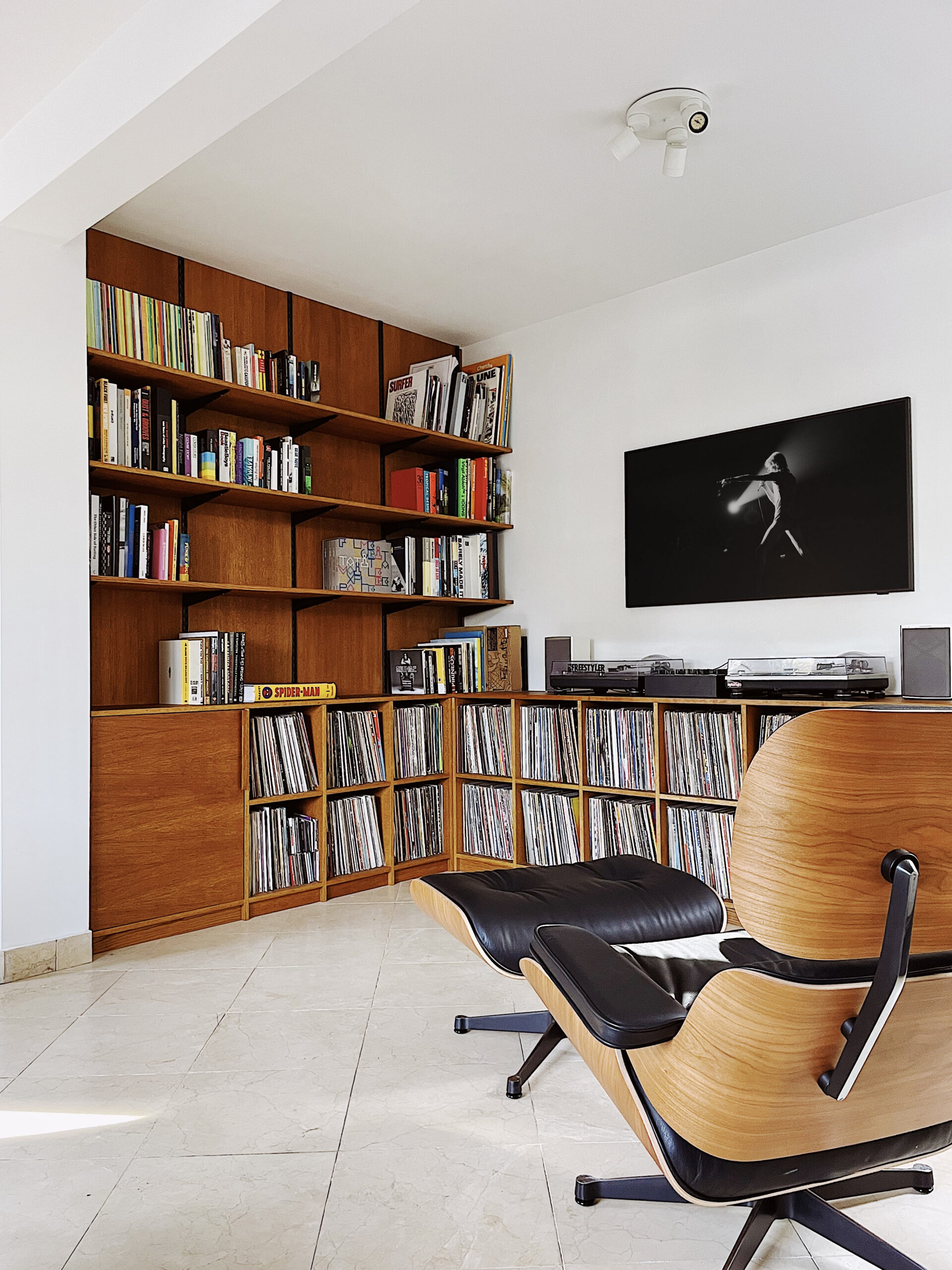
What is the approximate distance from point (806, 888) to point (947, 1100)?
0.65 meters

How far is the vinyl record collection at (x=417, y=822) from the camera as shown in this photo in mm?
4254

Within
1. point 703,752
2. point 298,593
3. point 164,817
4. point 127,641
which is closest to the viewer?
point 164,817

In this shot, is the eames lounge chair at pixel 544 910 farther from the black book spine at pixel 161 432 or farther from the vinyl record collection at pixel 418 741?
the black book spine at pixel 161 432

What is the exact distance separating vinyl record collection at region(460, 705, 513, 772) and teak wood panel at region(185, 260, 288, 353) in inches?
73.4

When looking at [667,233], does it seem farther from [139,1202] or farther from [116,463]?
[139,1202]

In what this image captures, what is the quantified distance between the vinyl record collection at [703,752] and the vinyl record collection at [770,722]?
0.09 meters

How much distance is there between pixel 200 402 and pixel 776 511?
7.64 ft

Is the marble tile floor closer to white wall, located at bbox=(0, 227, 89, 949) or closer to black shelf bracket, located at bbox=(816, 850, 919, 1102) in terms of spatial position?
white wall, located at bbox=(0, 227, 89, 949)

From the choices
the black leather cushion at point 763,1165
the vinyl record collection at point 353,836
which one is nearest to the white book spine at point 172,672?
the vinyl record collection at point 353,836

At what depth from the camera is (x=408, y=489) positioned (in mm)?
4535

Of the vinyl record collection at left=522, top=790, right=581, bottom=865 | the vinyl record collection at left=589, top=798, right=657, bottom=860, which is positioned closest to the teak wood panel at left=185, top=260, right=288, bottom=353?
the vinyl record collection at left=522, top=790, right=581, bottom=865

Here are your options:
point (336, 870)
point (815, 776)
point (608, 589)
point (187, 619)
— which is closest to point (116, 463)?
point (187, 619)

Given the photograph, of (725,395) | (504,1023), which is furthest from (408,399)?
(504,1023)

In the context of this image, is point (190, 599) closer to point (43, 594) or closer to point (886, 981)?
point (43, 594)
